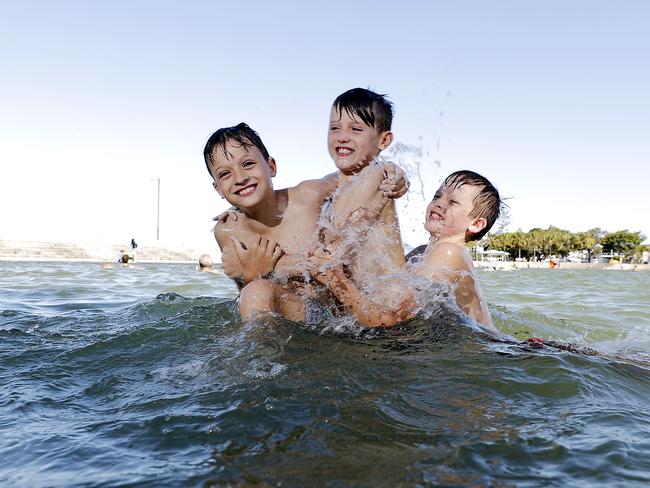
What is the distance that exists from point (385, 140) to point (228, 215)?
4.04 ft

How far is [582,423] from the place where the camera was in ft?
7.43

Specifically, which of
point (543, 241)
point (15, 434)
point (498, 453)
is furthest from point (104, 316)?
point (543, 241)

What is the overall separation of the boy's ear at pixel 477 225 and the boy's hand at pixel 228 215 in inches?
64.2

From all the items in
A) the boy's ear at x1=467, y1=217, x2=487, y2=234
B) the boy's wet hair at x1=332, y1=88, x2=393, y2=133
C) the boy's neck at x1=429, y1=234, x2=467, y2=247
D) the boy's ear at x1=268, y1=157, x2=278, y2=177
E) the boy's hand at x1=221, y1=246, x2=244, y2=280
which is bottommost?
the boy's hand at x1=221, y1=246, x2=244, y2=280

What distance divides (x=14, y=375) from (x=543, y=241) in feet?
261

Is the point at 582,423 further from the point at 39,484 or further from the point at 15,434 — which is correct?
the point at 15,434

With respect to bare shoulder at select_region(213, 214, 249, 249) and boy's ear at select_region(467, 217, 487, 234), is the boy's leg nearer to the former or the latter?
bare shoulder at select_region(213, 214, 249, 249)

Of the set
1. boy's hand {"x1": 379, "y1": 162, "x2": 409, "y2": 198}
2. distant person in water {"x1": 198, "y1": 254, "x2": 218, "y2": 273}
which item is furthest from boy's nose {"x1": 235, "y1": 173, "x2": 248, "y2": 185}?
distant person in water {"x1": 198, "y1": 254, "x2": 218, "y2": 273}

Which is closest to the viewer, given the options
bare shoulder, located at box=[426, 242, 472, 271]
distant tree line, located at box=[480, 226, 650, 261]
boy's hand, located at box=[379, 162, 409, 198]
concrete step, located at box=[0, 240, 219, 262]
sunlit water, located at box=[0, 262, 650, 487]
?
sunlit water, located at box=[0, 262, 650, 487]

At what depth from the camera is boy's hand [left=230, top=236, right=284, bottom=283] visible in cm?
387

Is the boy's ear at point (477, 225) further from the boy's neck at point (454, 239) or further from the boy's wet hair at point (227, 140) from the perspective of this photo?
the boy's wet hair at point (227, 140)

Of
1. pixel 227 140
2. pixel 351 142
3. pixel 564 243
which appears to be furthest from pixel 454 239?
pixel 564 243

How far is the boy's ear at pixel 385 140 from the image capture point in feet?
12.7

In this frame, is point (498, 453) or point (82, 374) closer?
point (498, 453)
